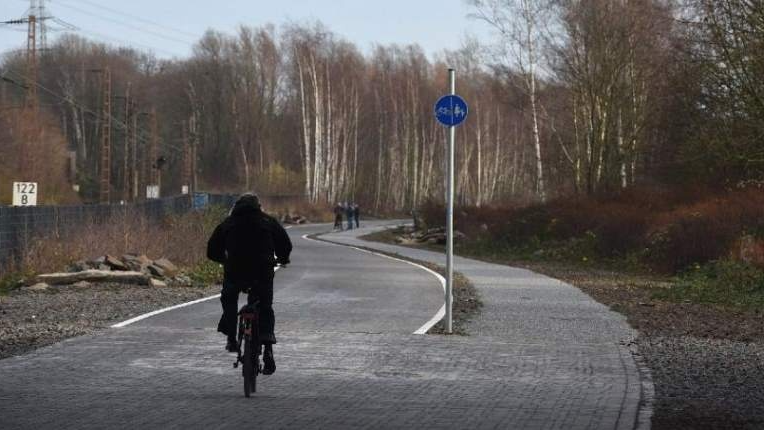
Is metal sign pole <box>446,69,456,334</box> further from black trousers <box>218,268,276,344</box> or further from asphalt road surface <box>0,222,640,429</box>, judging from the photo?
black trousers <box>218,268,276,344</box>

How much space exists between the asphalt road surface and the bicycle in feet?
0.52

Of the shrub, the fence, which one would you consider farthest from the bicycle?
the fence

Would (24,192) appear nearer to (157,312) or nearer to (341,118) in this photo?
(157,312)

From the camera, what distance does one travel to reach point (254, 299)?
10.7m

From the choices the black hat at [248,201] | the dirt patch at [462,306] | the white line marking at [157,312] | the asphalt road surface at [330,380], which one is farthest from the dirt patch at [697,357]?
the white line marking at [157,312]

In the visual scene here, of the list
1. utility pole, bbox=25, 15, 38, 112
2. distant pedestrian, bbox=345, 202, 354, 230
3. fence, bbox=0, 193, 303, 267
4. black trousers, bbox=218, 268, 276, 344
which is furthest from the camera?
distant pedestrian, bbox=345, 202, 354, 230

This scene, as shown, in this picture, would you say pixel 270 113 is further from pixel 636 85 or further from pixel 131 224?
pixel 131 224

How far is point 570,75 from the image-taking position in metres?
48.4

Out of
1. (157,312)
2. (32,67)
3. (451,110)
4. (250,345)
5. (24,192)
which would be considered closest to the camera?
(250,345)

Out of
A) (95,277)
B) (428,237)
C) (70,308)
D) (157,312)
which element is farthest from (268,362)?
(428,237)

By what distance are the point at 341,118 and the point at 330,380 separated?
8823 centimetres

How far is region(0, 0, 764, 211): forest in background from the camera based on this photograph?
47.5 meters

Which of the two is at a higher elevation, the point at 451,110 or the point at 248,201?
the point at 451,110

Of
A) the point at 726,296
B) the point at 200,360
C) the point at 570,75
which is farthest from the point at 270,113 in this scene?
the point at 200,360
